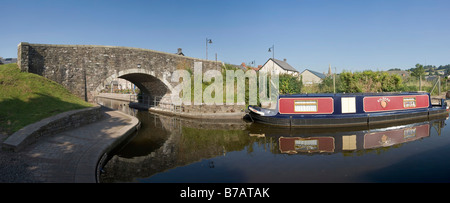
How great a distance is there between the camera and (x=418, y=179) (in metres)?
5.34

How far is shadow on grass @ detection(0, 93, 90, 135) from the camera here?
759 cm

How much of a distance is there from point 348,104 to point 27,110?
14.1 metres

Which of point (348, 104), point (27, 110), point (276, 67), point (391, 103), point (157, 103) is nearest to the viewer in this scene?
point (27, 110)

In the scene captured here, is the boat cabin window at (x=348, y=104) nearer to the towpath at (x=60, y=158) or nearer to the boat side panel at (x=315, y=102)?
the boat side panel at (x=315, y=102)

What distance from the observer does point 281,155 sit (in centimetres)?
722

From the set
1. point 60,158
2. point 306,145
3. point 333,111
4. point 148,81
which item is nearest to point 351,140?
point 306,145

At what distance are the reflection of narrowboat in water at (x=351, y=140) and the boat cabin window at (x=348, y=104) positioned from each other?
155 centimetres

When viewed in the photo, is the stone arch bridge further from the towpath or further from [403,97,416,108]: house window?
[403,97,416,108]: house window

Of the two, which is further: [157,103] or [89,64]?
[157,103]

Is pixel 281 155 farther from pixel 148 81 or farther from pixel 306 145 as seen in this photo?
pixel 148 81

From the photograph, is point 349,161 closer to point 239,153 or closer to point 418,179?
point 418,179

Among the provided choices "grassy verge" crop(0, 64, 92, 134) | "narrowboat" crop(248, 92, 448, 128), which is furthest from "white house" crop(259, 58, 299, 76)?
"grassy verge" crop(0, 64, 92, 134)

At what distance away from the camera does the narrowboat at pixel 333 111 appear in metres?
11.3
